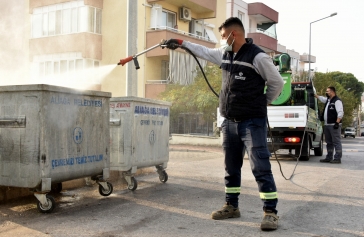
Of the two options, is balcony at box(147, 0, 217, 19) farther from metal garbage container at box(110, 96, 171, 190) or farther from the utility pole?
metal garbage container at box(110, 96, 171, 190)

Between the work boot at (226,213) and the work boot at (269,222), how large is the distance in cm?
49

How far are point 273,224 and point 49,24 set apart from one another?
2045 centimetres

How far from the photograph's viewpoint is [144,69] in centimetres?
2298

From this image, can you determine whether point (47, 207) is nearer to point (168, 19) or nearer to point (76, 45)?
point (76, 45)

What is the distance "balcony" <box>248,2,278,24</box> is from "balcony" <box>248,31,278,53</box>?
162cm

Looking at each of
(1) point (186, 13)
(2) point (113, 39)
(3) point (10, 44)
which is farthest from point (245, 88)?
(1) point (186, 13)

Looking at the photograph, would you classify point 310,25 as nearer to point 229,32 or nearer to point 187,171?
point 187,171

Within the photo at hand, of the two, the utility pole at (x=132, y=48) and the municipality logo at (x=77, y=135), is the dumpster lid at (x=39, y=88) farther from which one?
the utility pole at (x=132, y=48)

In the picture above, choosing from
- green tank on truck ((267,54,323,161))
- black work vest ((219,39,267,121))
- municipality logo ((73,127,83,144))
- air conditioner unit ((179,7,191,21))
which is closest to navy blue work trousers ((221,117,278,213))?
black work vest ((219,39,267,121))

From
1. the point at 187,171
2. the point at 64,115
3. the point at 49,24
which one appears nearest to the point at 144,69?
the point at 49,24

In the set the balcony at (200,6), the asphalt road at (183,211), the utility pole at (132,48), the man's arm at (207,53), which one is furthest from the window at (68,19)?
the man's arm at (207,53)

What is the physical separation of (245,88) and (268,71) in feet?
0.97

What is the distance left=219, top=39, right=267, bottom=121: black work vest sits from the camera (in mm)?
4449

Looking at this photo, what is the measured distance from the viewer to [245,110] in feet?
14.6
